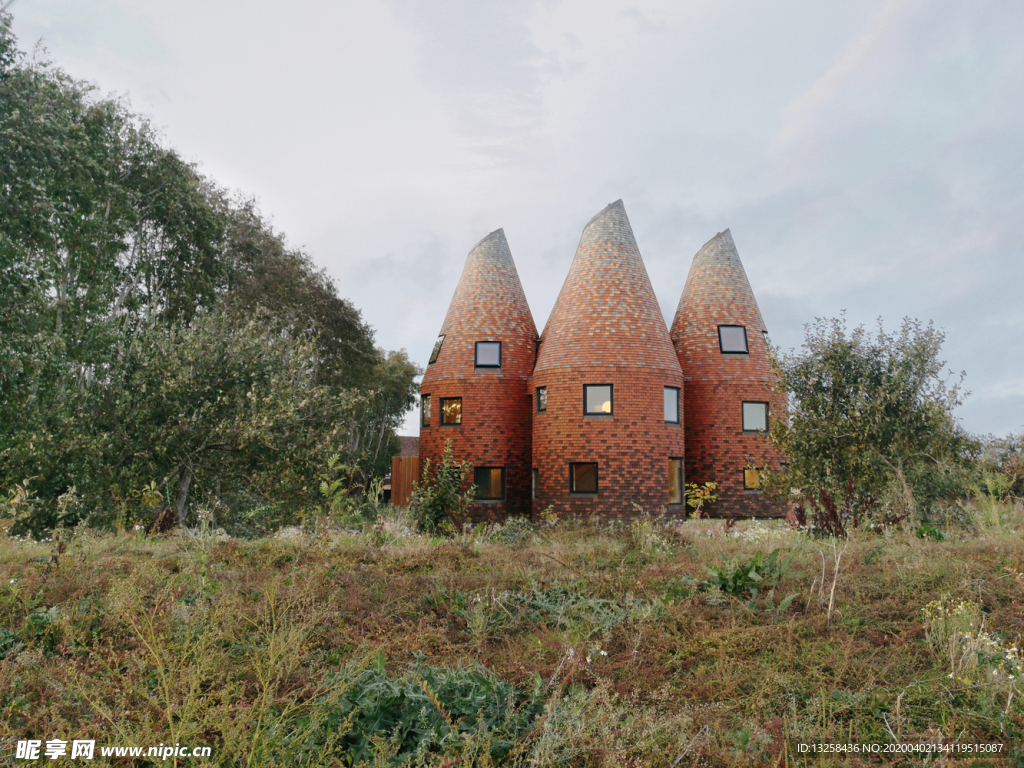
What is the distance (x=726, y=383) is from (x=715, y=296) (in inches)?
130

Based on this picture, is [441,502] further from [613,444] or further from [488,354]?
[488,354]

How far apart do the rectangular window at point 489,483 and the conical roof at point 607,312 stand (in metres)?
3.71

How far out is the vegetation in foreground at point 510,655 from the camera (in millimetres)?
3262

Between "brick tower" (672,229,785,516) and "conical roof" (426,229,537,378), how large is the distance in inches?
222

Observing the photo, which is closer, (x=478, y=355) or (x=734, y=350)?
(x=478, y=355)


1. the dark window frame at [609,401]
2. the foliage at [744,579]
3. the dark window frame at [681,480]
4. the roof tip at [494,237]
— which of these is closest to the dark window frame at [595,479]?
the dark window frame at [609,401]

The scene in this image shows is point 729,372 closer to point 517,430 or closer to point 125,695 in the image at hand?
point 517,430

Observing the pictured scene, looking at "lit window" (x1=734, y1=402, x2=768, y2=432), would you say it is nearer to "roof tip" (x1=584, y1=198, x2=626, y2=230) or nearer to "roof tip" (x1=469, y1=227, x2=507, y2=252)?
"roof tip" (x1=584, y1=198, x2=626, y2=230)

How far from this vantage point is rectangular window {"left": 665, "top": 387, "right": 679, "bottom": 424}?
1830 cm

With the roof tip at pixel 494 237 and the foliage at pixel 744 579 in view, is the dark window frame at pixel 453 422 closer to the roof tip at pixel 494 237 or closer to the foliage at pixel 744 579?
the roof tip at pixel 494 237

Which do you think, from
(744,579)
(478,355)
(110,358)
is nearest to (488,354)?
(478,355)

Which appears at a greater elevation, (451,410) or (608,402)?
(608,402)

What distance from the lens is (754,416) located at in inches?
786

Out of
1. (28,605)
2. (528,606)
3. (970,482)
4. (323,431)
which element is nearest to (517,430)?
(323,431)
